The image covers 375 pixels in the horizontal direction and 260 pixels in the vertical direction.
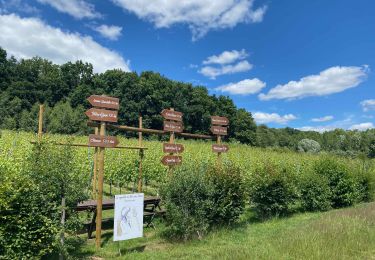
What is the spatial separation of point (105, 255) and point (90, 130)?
34.1m

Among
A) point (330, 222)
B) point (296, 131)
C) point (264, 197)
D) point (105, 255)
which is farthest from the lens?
point (296, 131)

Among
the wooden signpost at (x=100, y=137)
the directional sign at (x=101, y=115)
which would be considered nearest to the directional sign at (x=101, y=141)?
the wooden signpost at (x=100, y=137)

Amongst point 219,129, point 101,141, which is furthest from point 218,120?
point 101,141

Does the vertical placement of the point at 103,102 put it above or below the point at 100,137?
above

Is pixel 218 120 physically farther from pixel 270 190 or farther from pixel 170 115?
pixel 270 190

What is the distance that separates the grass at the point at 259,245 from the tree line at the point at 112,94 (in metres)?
38.5

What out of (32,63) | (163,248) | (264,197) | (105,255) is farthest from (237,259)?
(32,63)

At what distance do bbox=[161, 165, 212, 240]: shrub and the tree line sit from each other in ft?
125

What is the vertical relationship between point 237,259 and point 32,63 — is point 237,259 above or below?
below

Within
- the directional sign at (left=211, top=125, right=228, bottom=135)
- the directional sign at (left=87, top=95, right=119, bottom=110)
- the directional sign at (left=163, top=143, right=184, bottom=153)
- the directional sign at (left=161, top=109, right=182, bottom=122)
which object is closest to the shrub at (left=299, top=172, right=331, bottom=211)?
the directional sign at (left=211, top=125, right=228, bottom=135)

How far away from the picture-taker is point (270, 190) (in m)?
11.5

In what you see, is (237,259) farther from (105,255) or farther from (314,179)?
(314,179)

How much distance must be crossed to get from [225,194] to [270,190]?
2.66 meters

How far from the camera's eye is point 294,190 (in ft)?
39.5
